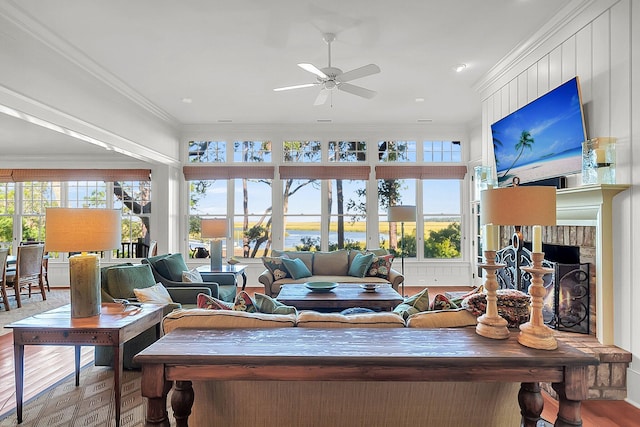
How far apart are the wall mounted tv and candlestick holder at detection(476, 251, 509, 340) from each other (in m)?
1.88

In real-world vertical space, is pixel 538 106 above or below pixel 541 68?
below

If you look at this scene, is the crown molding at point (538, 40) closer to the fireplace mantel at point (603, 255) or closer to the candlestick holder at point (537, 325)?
the fireplace mantel at point (603, 255)

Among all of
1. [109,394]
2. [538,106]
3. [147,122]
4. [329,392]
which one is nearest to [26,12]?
[147,122]

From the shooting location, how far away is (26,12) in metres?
2.89

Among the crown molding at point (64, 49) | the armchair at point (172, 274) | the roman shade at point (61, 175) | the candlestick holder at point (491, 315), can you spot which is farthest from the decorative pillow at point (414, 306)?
the roman shade at point (61, 175)

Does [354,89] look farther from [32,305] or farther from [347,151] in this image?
[32,305]

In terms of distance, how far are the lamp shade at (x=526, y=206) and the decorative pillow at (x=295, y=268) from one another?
11.8ft

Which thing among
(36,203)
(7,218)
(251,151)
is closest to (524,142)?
(251,151)

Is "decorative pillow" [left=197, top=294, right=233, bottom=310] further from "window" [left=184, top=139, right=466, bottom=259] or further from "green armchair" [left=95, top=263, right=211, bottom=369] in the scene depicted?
"window" [left=184, top=139, right=466, bottom=259]

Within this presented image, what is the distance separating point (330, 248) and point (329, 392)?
5025mm

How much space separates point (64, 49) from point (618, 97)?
187 inches

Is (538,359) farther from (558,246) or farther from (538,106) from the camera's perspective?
(538,106)

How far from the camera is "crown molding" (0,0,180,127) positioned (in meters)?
2.85

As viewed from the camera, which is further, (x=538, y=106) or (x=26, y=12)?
(x=538, y=106)
